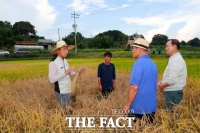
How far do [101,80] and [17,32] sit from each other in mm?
64299

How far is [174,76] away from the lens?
327cm

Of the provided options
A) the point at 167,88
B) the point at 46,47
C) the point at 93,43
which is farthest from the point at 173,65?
the point at 46,47

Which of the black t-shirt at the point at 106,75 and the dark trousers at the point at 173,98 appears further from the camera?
the black t-shirt at the point at 106,75

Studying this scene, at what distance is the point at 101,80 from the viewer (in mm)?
4746

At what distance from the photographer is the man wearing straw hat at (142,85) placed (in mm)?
2436

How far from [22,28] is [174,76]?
212ft

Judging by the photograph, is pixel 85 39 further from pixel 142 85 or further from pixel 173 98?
pixel 142 85

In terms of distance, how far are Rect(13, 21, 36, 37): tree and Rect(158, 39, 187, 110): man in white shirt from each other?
64268 mm

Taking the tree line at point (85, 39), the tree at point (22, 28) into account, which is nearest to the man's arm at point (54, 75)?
the tree line at point (85, 39)

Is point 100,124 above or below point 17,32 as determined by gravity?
below

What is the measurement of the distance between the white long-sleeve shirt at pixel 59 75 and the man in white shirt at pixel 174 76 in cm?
144

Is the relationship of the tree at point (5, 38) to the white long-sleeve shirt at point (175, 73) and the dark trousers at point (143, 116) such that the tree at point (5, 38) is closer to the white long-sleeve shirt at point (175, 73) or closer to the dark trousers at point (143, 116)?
the white long-sleeve shirt at point (175, 73)

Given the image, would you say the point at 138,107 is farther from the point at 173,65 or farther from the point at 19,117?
the point at 19,117

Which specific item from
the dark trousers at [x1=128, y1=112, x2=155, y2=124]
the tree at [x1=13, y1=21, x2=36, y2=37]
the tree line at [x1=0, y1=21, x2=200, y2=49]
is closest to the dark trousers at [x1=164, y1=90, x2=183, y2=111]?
the dark trousers at [x1=128, y1=112, x2=155, y2=124]
